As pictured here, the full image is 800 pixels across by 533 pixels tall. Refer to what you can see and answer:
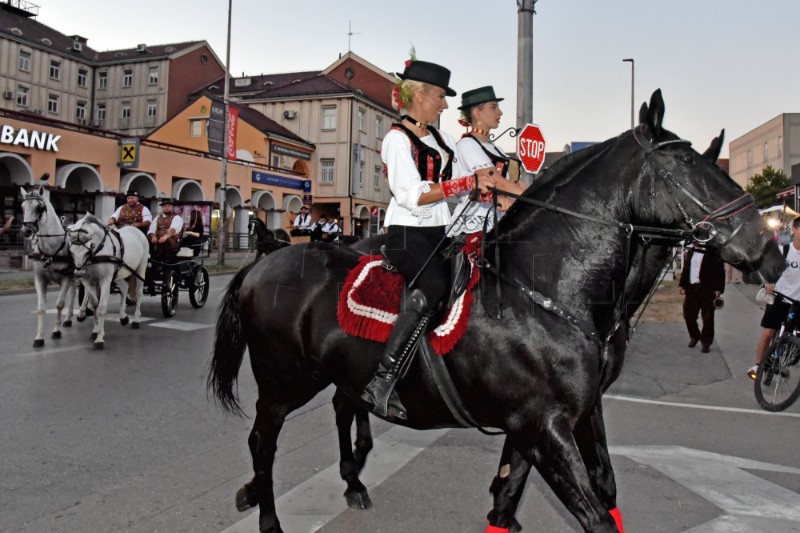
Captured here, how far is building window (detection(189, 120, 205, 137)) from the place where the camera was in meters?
43.4

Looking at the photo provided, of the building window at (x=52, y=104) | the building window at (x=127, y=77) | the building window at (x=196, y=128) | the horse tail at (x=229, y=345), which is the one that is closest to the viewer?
the horse tail at (x=229, y=345)

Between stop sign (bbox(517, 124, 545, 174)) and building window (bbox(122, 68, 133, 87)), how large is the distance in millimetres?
52475

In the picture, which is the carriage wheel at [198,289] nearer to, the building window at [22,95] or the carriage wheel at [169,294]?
the carriage wheel at [169,294]

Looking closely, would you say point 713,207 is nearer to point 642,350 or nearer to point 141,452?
point 141,452

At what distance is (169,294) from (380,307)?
985 centimetres

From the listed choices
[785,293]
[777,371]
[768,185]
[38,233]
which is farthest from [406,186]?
[768,185]

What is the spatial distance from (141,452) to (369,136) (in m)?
49.3

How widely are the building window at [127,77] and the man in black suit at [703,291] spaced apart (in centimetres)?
5423

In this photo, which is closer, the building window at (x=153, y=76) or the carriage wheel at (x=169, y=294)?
the carriage wheel at (x=169, y=294)

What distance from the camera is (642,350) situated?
10.0 meters

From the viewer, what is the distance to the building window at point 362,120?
166 ft

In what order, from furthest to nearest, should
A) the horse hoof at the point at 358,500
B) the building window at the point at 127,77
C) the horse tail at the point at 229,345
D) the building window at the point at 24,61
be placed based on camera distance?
the building window at the point at 127,77 → the building window at the point at 24,61 → the horse tail at the point at 229,345 → the horse hoof at the point at 358,500

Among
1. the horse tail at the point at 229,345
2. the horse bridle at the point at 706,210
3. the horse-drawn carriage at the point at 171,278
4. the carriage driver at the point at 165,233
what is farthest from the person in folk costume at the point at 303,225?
the horse bridle at the point at 706,210

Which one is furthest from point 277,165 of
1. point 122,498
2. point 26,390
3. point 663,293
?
point 122,498
